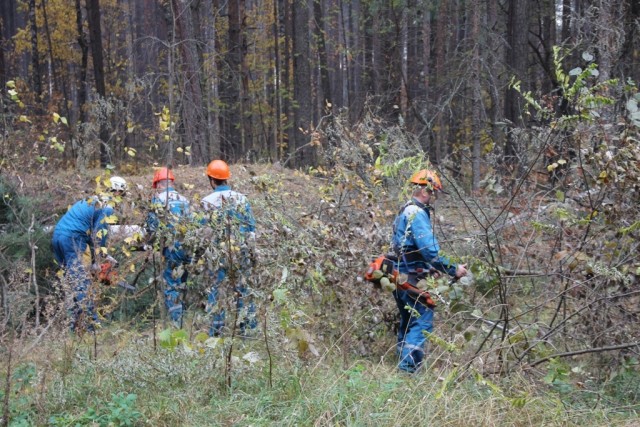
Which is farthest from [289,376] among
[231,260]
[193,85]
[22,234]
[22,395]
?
[193,85]

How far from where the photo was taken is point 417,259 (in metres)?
5.73

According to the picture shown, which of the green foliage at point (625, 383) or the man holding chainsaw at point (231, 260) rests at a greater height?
the man holding chainsaw at point (231, 260)

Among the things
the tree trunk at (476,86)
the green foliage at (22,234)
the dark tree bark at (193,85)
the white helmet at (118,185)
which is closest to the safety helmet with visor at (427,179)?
the white helmet at (118,185)

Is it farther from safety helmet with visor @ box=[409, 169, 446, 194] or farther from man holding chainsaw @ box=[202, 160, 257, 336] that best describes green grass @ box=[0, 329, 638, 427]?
safety helmet with visor @ box=[409, 169, 446, 194]

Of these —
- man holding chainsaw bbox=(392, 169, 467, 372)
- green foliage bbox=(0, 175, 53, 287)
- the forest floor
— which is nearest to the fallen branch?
the forest floor

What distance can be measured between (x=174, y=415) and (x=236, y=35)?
15.1 metres

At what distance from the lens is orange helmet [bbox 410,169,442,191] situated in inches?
203

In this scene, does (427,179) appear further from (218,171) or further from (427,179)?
(218,171)

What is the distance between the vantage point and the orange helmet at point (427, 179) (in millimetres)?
5145

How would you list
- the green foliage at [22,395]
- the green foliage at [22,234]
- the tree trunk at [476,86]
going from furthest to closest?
the tree trunk at [476,86]
the green foliage at [22,234]
the green foliage at [22,395]

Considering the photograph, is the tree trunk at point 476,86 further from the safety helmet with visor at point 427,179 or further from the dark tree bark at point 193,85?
the safety helmet with visor at point 427,179

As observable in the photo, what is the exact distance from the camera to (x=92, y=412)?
155 inches

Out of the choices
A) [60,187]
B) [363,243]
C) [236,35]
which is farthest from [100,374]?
[236,35]

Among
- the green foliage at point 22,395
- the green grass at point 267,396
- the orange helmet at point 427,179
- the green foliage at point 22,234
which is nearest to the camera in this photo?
the green grass at point 267,396
